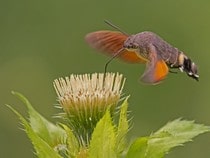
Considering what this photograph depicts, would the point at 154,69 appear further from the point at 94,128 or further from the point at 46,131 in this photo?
the point at 46,131

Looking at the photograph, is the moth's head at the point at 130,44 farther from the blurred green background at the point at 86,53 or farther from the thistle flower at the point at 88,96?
the blurred green background at the point at 86,53

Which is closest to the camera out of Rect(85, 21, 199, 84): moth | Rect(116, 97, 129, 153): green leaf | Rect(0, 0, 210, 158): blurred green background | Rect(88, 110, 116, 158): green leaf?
Rect(88, 110, 116, 158): green leaf

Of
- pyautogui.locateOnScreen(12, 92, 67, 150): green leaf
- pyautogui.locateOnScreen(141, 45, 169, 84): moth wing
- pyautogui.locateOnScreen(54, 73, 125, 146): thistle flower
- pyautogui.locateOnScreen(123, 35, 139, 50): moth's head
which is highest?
pyautogui.locateOnScreen(123, 35, 139, 50): moth's head

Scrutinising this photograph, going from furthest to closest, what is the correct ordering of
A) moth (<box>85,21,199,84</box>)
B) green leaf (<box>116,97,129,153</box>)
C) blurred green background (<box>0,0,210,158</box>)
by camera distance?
blurred green background (<box>0,0,210,158</box>) → moth (<box>85,21,199,84</box>) → green leaf (<box>116,97,129,153</box>)

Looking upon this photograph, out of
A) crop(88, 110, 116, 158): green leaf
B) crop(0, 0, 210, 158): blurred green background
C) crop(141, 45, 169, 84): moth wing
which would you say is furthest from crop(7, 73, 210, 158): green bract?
crop(0, 0, 210, 158): blurred green background

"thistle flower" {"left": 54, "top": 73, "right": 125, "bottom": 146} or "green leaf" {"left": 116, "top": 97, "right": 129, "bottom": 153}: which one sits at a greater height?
"thistle flower" {"left": 54, "top": 73, "right": 125, "bottom": 146}

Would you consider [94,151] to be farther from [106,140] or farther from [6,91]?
[6,91]

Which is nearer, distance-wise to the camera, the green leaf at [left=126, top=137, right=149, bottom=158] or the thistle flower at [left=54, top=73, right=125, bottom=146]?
the green leaf at [left=126, top=137, right=149, bottom=158]

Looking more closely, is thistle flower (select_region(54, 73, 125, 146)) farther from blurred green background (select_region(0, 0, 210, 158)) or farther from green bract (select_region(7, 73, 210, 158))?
blurred green background (select_region(0, 0, 210, 158))
